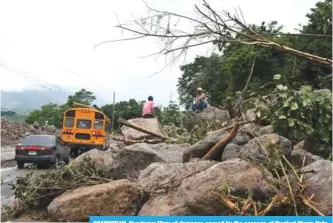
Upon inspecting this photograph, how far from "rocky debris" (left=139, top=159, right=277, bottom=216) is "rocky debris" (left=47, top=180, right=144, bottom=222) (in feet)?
0.62

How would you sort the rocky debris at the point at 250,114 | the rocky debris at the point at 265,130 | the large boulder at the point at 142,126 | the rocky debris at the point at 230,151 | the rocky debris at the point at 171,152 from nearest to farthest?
the rocky debris at the point at 230,151 < the rocky debris at the point at 265,130 < the rocky debris at the point at 171,152 < the rocky debris at the point at 250,114 < the large boulder at the point at 142,126

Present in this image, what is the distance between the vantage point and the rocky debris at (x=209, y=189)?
14.6 ft

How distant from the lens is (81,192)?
5.43m

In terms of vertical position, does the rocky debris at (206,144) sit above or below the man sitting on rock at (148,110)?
below

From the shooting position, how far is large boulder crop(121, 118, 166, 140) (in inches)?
370

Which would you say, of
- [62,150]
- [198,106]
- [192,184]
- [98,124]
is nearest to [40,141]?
[62,150]

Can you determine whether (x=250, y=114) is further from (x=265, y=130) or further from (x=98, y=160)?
(x=98, y=160)

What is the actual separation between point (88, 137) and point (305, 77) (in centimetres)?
971

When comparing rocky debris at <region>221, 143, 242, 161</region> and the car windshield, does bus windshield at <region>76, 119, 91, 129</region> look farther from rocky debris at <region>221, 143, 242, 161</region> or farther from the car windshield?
rocky debris at <region>221, 143, 242, 161</region>

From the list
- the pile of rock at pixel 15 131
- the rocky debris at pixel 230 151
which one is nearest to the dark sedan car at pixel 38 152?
the pile of rock at pixel 15 131

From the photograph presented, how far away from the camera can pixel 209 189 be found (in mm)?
4516

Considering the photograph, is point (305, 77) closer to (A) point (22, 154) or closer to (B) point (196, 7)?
(B) point (196, 7)

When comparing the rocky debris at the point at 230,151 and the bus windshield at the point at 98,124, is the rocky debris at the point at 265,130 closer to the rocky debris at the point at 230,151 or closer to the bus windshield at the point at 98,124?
the rocky debris at the point at 230,151

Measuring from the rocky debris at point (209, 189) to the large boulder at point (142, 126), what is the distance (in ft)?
13.2
